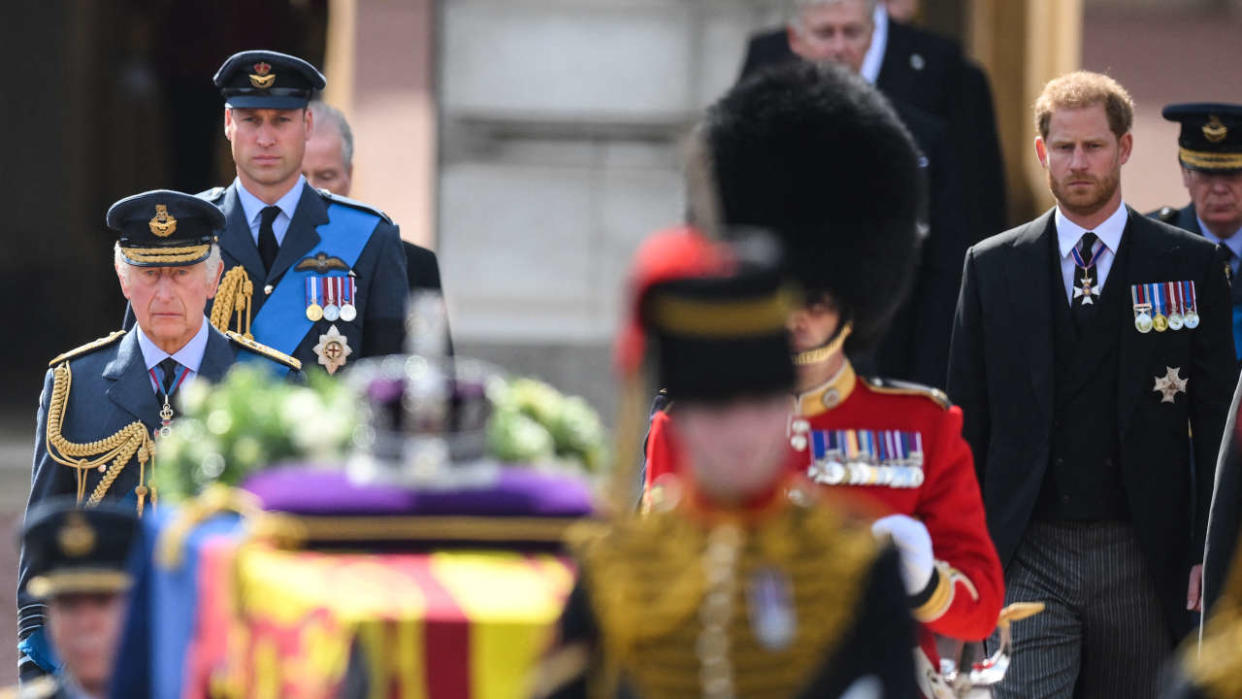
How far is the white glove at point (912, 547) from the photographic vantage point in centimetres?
404

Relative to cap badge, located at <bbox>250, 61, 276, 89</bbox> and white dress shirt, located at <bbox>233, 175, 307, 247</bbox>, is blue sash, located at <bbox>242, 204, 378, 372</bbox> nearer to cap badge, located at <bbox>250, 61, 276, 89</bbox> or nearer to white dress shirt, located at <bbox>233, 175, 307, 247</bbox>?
white dress shirt, located at <bbox>233, 175, 307, 247</bbox>

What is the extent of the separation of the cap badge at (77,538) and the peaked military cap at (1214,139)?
408cm

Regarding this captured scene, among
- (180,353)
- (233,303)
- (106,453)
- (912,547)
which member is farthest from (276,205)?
(912,547)

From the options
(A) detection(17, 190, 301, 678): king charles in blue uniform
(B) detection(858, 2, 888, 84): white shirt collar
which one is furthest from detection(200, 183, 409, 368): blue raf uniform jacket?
(B) detection(858, 2, 888, 84): white shirt collar

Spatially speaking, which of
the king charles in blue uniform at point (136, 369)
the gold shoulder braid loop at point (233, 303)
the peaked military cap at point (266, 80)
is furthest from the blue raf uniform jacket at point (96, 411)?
the peaked military cap at point (266, 80)

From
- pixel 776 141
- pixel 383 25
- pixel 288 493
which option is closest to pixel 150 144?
pixel 383 25

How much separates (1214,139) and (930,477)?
10.6ft

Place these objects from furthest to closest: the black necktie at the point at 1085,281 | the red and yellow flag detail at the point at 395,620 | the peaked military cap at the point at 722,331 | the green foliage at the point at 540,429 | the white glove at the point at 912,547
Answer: the black necktie at the point at 1085,281
the white glove at the point at 912,547
the green foliage at the point at 540,429
the red and yellow flag detail at the point at 395,620
the peaked military cap at the point at 722,331

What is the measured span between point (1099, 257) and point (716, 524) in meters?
3.38

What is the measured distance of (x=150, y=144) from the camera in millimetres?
12508

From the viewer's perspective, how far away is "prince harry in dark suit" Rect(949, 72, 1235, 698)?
19.7ft

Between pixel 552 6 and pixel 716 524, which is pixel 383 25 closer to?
pixel 552 6

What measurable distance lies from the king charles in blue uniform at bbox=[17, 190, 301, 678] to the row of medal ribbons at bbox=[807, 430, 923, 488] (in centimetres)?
163

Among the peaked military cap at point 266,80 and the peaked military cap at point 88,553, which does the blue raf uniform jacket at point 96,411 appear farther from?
the peaked military cap at point 266,80
